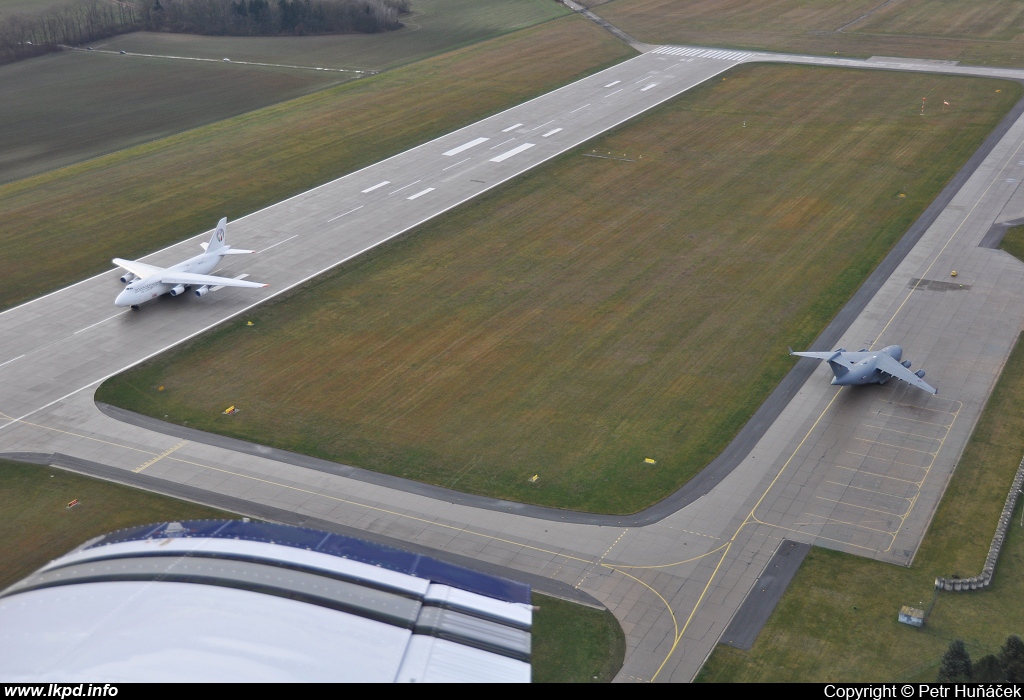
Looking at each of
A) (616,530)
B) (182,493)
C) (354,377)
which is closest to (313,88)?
(354,377)

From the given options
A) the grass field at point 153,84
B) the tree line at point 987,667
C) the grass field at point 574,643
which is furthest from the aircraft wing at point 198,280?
the tree line at point 987,667

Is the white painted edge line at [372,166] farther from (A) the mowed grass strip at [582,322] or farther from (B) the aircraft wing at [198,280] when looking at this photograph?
(A) the mowed grass strip at [582,322]

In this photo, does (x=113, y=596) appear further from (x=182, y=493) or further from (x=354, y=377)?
(x=354, y=377)

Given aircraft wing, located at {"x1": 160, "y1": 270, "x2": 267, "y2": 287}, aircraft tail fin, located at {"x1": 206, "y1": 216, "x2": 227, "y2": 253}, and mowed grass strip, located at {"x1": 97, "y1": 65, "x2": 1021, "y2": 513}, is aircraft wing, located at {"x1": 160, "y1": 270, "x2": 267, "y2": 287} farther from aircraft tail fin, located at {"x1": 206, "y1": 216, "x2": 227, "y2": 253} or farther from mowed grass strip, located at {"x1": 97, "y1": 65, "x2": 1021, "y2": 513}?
aircraft tail fin, located at {"x1": 206, "y1": 216, "x2": 227, "y2": 253}

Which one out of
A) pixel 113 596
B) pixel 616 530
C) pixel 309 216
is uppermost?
pixel 113 596

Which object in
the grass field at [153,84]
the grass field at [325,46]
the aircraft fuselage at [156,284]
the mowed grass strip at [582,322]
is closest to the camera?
the mowed grass strip at [582,322]

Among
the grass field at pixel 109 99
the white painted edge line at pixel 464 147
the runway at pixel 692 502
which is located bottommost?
the runway at pixel 692 502
